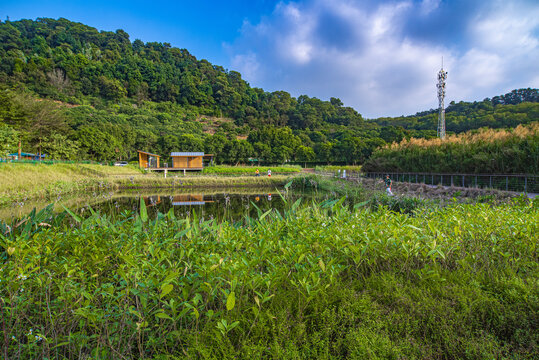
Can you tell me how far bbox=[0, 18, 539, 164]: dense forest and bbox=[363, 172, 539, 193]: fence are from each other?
22.2m

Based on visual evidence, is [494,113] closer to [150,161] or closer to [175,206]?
[175,206]

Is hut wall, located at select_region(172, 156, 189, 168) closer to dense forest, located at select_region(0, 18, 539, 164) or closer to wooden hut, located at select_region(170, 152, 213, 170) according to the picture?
wooden hut, located at select_region(170, 152, 213, 170)

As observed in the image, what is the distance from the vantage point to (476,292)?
1.56 m

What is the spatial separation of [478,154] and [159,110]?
73320mm

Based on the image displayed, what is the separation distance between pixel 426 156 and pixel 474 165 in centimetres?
298

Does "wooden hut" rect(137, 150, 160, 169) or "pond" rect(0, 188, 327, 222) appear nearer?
"pond" rect(0, 188, 327, 222)

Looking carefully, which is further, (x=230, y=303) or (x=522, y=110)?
(x=522, y=110)

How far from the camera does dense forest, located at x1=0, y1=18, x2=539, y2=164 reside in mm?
30438

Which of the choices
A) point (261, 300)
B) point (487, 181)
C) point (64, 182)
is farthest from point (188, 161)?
point (261, 300)

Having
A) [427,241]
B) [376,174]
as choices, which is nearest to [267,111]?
[376,174]

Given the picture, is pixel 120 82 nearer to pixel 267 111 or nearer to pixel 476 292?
pixel 267 111

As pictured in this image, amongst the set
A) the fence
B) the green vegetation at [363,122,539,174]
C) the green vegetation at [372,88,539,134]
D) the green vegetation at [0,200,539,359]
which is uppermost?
the green vegetation at [372,88,539,134]

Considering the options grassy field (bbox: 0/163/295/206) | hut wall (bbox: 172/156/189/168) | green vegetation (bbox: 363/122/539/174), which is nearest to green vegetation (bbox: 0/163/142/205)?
grassy field (bbox: 0/163/295/206)

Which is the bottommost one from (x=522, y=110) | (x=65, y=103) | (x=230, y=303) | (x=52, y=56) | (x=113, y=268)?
(x=113, y=268)
